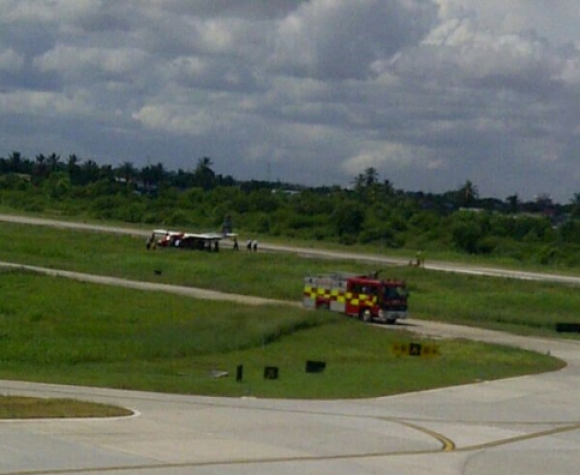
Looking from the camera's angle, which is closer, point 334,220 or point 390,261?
point 390,261

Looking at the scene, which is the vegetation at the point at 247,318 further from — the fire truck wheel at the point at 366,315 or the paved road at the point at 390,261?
the paved road at the point at 390,261

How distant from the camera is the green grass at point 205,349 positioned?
3778cm

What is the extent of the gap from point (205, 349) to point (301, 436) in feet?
69.8

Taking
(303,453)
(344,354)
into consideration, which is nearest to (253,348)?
(344,354)

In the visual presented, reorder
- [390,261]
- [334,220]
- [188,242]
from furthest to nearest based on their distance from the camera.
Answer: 1. [334,220]
2. [188,242]
3. [390,261]

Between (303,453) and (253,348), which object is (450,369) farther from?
(303,453)

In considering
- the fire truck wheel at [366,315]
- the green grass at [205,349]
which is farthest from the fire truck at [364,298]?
the green grass at [205,349]

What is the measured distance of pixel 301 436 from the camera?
26.5 metres

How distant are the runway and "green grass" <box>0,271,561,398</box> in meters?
2.97

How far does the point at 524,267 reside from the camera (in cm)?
11269

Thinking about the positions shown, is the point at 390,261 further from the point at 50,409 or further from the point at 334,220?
the point at 50,409

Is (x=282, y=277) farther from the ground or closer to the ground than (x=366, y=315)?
farther from the ground

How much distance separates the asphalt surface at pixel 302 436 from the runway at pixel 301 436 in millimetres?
27

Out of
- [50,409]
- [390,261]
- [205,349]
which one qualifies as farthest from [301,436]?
[390,261]
